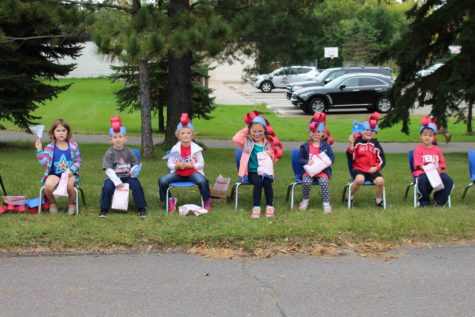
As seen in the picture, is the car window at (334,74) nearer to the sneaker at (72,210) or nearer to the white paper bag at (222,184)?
the white paper bag at (222,184)

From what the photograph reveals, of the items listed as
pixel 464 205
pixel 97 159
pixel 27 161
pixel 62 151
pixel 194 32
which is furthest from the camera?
pixel 97 159

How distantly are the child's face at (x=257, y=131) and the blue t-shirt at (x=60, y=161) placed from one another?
2430mm

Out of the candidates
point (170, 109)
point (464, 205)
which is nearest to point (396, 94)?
point (170, 109)

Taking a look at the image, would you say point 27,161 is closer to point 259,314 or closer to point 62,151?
point 62,151

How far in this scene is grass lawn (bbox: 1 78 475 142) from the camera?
837 inches

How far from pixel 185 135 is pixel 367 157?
8.46ft

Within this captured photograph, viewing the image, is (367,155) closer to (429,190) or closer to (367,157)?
(367,157)

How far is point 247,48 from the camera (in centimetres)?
1382

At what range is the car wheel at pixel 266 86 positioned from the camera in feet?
135

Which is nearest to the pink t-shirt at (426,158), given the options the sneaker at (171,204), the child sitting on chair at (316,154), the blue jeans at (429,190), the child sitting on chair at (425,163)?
the child sitting on chair at (425,163)

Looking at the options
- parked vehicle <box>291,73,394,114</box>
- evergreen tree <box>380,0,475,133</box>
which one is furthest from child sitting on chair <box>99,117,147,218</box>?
parked vehicle <box>291,73,394,114</box>

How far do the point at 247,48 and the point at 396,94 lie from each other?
4709mm

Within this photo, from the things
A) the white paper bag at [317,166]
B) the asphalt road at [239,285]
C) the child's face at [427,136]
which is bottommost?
the asphalt road at [239,285]

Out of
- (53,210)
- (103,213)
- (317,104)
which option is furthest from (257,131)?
(317,104)
